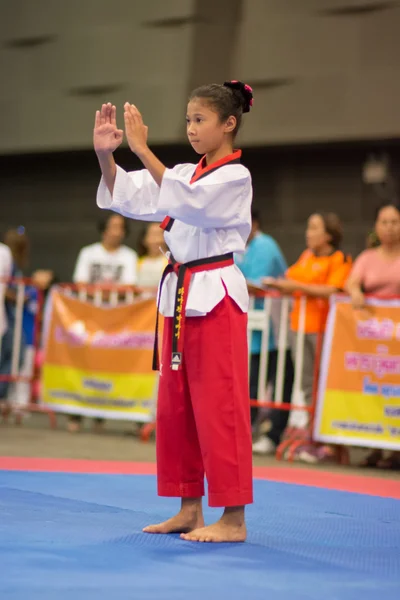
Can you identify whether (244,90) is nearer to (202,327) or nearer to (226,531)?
(202,327)

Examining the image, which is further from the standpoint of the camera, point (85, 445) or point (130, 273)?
point (130, 273)

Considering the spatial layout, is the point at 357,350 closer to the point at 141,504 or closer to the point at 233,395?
the point at 141,504

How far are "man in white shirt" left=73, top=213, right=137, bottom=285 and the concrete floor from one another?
4.08 ft

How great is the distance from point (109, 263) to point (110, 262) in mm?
12

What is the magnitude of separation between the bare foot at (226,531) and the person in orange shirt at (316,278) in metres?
3.43

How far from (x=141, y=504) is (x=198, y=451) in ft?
2.59

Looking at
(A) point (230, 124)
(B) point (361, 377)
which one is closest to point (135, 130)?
(A) point (230, 124)

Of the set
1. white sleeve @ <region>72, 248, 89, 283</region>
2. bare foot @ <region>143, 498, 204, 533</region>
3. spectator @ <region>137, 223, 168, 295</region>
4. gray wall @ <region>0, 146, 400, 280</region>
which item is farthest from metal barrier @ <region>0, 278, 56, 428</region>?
bare foot @ <region>143, 498, 204, 533</region>

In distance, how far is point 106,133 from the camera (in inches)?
138

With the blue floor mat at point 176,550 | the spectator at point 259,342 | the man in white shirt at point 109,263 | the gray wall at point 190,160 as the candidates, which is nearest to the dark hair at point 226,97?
the blue floor mat at point 176,550

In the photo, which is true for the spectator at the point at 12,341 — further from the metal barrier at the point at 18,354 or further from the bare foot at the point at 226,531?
the bare foot at the point at 226,531

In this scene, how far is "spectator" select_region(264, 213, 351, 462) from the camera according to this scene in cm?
685

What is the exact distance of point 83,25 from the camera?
11406mm

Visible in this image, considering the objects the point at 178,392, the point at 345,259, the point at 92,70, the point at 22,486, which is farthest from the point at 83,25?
the point at 178,392
